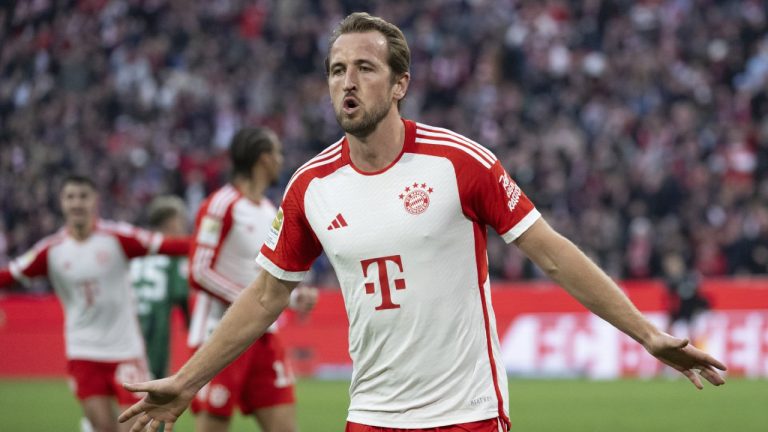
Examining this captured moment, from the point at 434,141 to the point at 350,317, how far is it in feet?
2.54

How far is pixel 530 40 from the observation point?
2612cm

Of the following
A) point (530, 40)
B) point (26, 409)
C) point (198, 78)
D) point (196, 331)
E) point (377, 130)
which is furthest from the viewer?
point (198, 78)

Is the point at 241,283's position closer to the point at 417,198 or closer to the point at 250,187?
the point at 250,187

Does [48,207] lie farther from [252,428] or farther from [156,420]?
[156,420]

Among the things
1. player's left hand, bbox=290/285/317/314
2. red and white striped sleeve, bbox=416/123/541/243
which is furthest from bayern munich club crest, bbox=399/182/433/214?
player's left hand, bbox=290/285/317/314

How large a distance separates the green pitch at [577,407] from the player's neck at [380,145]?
7.88 m

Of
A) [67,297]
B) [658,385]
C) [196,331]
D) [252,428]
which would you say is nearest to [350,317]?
[196,331]

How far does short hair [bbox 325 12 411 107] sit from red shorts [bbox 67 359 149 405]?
500 cm

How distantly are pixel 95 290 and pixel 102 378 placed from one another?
27.3 inches

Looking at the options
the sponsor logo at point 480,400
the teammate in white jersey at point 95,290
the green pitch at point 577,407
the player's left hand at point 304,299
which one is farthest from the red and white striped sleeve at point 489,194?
the green pitch at point 577,407

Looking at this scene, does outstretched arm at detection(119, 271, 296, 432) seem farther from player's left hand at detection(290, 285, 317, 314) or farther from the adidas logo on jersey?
player's left hand at detection(290, 285, 317, 314)

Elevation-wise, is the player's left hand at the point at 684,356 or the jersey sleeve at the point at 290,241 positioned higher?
the jersey sleeve at the point at 290,241

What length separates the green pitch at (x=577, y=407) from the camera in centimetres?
1277

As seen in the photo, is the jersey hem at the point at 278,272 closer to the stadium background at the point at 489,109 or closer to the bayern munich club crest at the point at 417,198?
the bayern munich club crest at the point at 417,198
